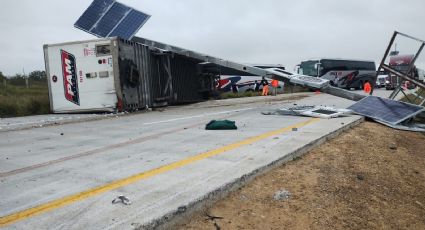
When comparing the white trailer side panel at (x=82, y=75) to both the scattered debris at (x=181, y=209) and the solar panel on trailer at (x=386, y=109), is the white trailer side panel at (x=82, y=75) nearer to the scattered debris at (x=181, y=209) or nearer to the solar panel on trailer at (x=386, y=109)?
the solar panel on trailer at (x=386, y=109)

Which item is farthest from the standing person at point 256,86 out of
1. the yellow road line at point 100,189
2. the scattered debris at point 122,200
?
the scattered debris at point 122,200

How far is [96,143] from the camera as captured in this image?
7070 millimetres

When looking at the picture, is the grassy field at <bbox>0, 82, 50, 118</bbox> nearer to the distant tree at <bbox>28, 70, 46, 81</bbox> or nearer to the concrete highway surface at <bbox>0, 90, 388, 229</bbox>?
the concrete highway surface at <bbox>0, 90, 388, 229</bbox>

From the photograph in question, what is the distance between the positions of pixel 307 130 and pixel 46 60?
1065 centimetres

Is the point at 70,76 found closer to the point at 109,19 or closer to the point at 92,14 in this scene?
the point at 109,19

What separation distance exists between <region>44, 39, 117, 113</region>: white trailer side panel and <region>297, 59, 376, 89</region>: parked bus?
24711 mm

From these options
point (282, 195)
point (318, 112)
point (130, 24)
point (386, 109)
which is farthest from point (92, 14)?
point (282, 195)

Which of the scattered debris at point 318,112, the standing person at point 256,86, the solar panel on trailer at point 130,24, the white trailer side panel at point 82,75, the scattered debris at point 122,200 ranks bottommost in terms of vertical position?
the standing person at point 256,86

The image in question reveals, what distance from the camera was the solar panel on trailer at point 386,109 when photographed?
992 centimetres

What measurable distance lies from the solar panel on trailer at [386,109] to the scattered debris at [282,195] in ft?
21.6

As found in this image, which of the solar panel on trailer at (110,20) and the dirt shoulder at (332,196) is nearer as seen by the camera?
the dirt shoulder at (332,196)

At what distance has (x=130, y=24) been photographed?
1684 cm

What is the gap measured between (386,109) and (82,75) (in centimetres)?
986

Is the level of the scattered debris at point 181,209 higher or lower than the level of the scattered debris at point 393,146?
higher
